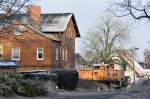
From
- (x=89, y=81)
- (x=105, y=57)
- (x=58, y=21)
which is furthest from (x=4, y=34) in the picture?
(x=105, y=57)

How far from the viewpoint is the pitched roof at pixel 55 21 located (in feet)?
265

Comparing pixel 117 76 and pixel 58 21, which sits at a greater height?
pixel 58 21

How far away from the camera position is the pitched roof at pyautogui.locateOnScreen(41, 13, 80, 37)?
8081 cm

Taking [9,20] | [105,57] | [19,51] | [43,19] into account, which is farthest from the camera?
[105,57]

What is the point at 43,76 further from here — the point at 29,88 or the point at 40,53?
the point at 40,53

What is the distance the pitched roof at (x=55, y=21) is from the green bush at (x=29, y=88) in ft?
141

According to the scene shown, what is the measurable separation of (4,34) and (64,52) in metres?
48.6

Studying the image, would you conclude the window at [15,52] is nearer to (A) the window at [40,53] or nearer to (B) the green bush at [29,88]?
(A) the window at [40,53]

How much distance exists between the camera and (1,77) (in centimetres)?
3525

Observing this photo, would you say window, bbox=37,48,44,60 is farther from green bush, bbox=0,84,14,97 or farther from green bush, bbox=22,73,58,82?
green bush, bbox=0,84,14,97

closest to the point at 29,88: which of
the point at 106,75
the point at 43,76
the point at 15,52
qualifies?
the point at 43,76

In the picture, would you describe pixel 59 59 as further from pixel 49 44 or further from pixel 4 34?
pixel 4 34

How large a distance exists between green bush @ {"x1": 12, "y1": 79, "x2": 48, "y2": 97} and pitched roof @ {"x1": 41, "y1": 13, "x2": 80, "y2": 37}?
43.0 meters

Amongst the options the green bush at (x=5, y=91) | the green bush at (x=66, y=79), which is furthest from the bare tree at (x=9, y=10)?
the green bush at (x=66, y=79)
